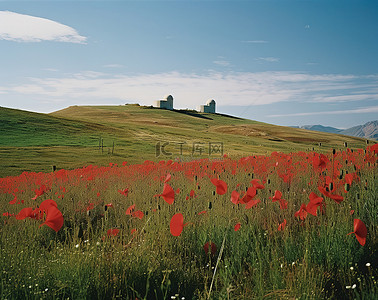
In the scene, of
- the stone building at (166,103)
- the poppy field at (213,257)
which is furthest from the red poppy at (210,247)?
the stone building at (166,103)

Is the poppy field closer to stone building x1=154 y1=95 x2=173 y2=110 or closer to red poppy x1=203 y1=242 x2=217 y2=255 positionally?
red poppy x1=203 y1=242 x2=217 y2=255

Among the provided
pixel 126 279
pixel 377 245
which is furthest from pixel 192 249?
pixel 377 245

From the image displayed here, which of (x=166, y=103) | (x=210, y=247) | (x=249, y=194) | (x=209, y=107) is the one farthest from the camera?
(x=209, y=107)

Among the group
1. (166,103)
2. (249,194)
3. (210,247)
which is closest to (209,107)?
(166,103)

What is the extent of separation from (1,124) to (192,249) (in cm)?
3151

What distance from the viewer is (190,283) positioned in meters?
2.95

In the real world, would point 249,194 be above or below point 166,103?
below

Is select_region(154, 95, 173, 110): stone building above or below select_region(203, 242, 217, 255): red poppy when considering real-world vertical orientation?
above

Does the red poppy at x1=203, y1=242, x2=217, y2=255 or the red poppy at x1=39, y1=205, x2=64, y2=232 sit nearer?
the red poppy at x1=39, y1=205, x2=64, y2=232

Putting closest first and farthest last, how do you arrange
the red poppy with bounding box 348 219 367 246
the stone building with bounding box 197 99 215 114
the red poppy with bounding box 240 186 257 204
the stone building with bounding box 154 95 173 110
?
the red poppy with bounding box 348 219 367 246 → the red poppy with bounding box 240 186 257 204 → the stone building with bounding box 154 95 173 110 → the stone building with bounding box 197 99 215 114

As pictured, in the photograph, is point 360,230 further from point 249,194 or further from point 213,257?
point 213,257

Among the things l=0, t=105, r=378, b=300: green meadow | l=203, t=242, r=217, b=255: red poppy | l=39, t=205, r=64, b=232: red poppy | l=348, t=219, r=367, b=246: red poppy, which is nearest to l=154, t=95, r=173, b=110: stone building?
l=0, t=105, r=378, b=300: green meadow

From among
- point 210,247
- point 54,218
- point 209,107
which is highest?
point 209,107

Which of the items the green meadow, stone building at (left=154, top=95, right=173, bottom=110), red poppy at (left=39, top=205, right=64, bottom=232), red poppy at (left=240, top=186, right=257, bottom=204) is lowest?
the green meadow
